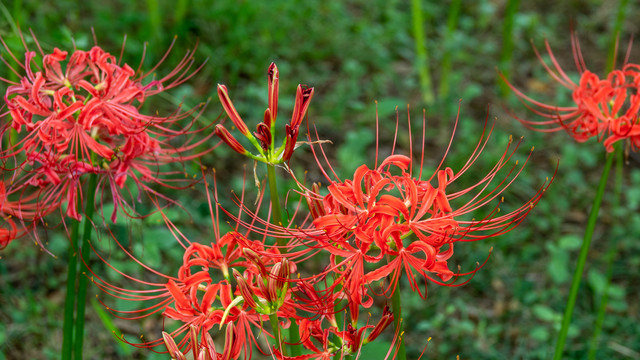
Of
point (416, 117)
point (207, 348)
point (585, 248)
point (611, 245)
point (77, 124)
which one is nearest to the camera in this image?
point (207, 348)

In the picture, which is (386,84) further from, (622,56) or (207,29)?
(622,56)

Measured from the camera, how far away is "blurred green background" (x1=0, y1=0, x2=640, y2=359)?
2.73 m

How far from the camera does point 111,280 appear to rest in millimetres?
2885

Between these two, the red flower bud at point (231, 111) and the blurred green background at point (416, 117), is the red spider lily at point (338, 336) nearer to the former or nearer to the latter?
the red flower bud at point (231, 111)

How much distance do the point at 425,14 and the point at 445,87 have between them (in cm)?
105

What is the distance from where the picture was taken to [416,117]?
409 centimetres

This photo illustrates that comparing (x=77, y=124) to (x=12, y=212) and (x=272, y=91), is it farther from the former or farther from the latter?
(x=272, y=91)

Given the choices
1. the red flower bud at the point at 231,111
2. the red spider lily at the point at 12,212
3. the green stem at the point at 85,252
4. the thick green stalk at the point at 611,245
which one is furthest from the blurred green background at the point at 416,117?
the red flower bud at the point at 231,111

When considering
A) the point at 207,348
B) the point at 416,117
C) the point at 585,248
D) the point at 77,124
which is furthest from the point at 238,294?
the point at 416,117

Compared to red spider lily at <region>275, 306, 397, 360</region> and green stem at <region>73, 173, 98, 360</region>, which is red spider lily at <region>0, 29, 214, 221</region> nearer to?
green stem at <region>73, 173, 98, 360</region>

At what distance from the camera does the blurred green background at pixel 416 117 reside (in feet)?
8.97

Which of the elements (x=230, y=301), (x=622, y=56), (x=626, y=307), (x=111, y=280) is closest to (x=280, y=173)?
(x=111, y=280)

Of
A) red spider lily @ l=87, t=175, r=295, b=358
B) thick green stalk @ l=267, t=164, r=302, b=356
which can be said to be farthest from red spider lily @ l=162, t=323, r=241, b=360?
thick green stalk @ l=267, t=164, r=302, b=356

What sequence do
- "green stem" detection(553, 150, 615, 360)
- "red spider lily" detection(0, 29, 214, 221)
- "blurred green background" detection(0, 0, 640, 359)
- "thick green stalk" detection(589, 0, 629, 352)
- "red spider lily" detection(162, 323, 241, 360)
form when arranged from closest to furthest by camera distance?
"red spider lily" detection(162, 323, 241, 360)
"red spider lily" detection(0, 29, 214, 221)
"green stem" detection(553, 150, 615, 360)
"thick green stalk" detection(589, 0, 629, 352)
"blurred green background" detection(0, 0, 640, 359)
